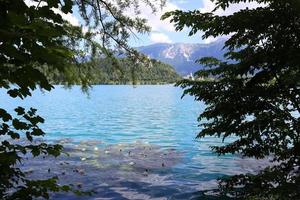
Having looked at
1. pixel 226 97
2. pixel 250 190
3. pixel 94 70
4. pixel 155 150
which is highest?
pixel 94 70

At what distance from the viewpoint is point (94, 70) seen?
8781 mm

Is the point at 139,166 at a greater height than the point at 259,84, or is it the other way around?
the point at 259,84

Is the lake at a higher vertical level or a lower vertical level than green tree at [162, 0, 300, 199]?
lower

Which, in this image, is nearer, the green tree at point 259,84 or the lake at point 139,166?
the green tree at point 259,84

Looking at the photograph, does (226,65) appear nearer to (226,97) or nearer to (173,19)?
(226,97)

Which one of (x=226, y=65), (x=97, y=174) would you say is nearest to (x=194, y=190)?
(x=97, y=174)

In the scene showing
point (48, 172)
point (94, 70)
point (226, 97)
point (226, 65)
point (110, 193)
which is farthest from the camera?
point (48, 172)

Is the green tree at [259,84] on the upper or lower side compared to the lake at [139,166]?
upper

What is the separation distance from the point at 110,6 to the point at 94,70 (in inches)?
70.0

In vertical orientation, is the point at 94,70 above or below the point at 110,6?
below

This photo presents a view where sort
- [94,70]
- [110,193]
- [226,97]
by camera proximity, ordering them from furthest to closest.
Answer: [110,193]
[226,97]
[94,70]

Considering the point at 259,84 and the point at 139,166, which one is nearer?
the point at 259,84

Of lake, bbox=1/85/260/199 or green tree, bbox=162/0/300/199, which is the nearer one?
green tree, bbox=162/0/300/199

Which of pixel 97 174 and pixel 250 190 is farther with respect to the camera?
pixel 97 174
